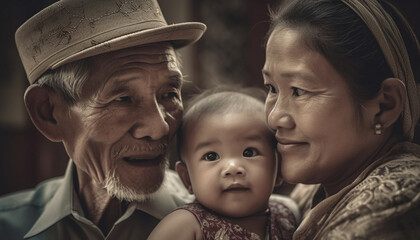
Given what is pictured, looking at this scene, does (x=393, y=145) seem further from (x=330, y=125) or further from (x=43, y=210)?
(x=43, y=210)

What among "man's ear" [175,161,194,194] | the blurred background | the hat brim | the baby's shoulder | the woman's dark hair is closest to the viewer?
the woman's dark hair

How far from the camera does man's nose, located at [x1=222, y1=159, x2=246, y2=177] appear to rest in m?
1.61

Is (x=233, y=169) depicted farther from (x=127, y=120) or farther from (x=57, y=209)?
(x=57, y=209)

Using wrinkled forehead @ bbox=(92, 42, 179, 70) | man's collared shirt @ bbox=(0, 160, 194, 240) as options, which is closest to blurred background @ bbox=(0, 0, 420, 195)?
man's collared shirt @ bbox=(0, 160, 194, 240)

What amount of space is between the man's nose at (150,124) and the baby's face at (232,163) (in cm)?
13

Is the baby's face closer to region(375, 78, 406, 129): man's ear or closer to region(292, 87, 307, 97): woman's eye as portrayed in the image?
region(292, 87, 307, 97): woman's eye

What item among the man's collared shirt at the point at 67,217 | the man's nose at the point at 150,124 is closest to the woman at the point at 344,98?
the man's nose at the point at 150,124

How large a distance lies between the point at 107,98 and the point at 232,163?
0.60 metres

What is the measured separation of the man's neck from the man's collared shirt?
0.07m

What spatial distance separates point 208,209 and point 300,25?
0.82 m

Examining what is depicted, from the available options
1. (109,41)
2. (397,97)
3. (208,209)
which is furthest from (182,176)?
(397,97)

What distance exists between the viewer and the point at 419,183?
1.28 m

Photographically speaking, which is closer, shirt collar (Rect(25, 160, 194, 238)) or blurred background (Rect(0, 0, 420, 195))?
shirt collar (Rect(25, 160, 194, 238))

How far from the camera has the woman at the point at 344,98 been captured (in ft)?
4.71
